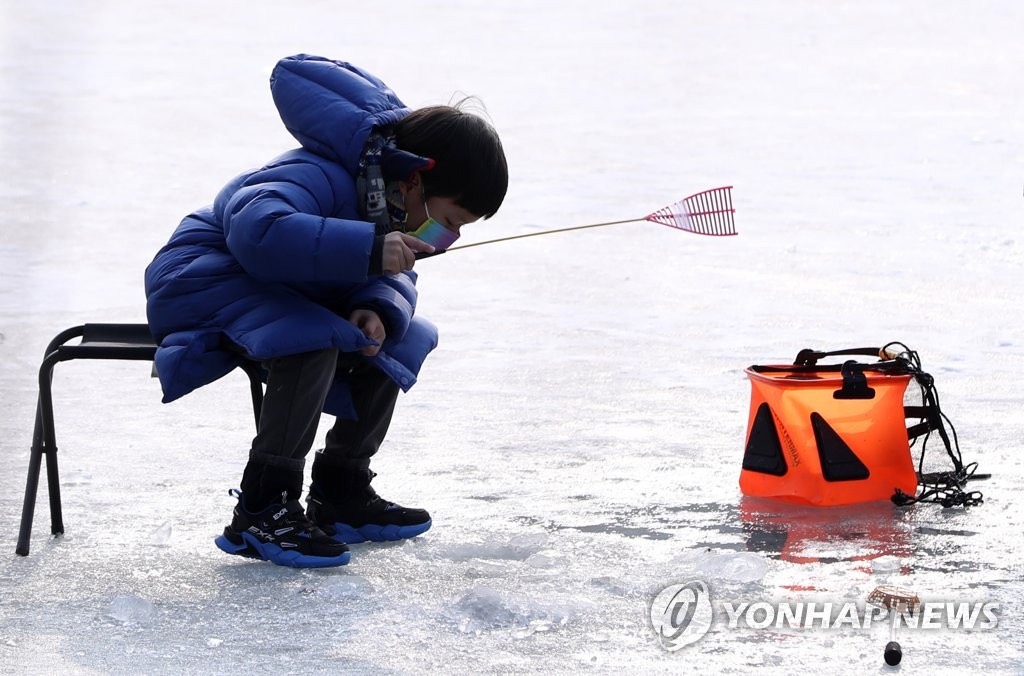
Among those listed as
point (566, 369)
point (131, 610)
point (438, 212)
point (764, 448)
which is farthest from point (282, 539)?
point (566, 369)

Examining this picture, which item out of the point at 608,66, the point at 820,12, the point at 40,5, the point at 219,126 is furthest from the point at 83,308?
the point at 820,12

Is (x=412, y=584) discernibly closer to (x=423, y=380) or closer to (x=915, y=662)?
(x=915, y=662)

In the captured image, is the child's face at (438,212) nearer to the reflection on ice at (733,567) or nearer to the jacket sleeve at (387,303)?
the jacket sleeve at (387,303)

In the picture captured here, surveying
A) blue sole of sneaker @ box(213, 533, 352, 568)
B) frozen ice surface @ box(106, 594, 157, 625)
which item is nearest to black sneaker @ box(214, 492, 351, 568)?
blue sole of sneaker @ box(213, 533, 352, 568)

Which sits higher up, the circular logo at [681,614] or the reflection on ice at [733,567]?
the reflection on ice at [733,567]

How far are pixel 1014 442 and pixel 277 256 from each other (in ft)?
6.96

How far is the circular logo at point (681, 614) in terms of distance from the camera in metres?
2.73

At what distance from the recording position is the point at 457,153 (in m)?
3.10

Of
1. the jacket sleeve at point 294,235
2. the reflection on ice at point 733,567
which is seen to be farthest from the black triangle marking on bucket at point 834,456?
the jacket sleeve at point 294,235

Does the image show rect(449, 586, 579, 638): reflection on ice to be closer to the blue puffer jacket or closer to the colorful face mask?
the blue puffer jacket

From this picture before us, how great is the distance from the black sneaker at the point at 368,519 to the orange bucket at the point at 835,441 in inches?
32.8

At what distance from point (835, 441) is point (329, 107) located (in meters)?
1.37

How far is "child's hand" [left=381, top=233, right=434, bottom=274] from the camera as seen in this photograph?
9.83 feet

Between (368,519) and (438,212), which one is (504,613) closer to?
(368,519)
